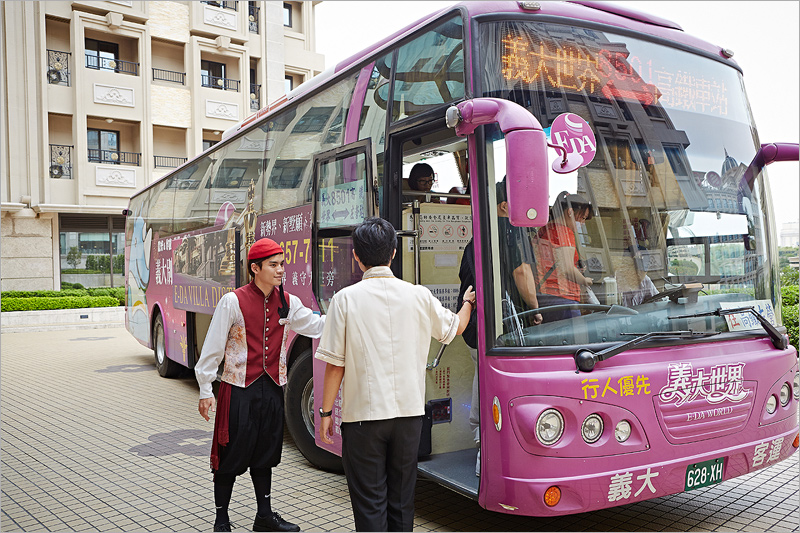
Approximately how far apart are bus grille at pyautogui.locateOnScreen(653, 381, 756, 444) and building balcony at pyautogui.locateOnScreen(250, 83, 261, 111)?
1046 inches

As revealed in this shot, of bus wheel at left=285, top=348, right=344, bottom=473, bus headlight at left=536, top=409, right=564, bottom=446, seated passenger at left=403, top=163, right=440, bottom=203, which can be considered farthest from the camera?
bus wheel at left=285, top=348, right=344, bottom=473

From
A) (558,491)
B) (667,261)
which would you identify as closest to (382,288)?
(558,491)

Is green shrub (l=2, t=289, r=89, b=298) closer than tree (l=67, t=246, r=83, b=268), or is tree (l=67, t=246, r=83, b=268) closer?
green shrub (l=2, t=289, r=89, b=298)

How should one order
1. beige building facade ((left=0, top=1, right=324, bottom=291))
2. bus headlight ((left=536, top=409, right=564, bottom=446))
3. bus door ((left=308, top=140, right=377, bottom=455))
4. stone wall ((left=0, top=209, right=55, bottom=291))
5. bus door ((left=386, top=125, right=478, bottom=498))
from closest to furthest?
bus headlight ((left=536, top=409, right=564, bottom=446)), bus door ((left=386, top=125, right=478, bottom=498)), bus door ((left=308, top=140, right=377, bottom=455)), beige building facade ((left=0, top=1, right=324, bottom=291)), stone wall ((left=0, top=209, right=55, bottom=291))

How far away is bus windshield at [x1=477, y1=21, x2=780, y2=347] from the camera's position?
3773mm

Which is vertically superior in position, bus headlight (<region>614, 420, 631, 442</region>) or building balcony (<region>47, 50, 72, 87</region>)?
building balcony (<region>47, 50, 72, 87</region>)

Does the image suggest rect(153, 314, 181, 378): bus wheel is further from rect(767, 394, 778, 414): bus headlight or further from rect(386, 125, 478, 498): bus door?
rect(767, 394, 778, 414): bus headlight

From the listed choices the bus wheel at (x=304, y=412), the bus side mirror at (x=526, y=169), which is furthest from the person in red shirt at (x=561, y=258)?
the bus wheel at (x=304, y=412)

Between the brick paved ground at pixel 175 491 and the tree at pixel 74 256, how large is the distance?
17.4m

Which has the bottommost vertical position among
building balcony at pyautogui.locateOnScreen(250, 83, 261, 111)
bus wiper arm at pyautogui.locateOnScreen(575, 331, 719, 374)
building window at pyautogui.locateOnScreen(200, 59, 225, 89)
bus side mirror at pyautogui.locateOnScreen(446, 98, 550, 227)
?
bus wiper arm at pyautogui.locateOnScreen(575, 331, 719, 374)

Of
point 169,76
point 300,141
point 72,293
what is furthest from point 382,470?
point 169,76

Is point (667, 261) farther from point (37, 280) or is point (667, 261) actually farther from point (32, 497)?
point (37, 280)

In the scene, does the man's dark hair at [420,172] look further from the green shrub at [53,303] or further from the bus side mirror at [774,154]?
the green shrub at [53,303]

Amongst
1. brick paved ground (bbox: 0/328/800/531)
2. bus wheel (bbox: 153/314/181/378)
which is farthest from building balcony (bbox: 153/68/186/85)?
brick paved ground (bbox: 0/328/800/531)
